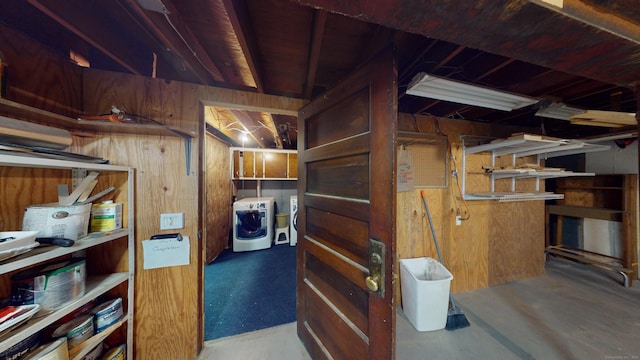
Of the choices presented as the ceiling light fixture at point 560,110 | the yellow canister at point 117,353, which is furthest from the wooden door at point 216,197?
the ceiling light fixture at point 560,110

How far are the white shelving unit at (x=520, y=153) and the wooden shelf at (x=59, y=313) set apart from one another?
3.20m

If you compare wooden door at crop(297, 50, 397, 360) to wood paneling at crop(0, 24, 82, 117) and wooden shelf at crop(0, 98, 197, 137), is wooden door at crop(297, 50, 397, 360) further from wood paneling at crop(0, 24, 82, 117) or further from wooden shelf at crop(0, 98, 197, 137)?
wood paneling at crop(0, 24, 82, 117)

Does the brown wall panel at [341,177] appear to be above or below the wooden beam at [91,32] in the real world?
below

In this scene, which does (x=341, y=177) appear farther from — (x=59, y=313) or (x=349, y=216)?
(x=59, y=313)

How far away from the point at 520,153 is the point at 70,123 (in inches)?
167

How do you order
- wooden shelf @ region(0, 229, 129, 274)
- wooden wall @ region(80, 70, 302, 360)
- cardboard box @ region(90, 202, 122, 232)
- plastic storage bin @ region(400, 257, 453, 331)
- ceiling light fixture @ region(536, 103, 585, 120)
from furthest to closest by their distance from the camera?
1. plastic storage bin @ region(400, 257, 453, 331)
2. ceiling light fixture @ region(536, 103, 585, 120)
3. wooden wall @ region(80, 70, 302, 360)
4. cardboard box @ region(90, 202, 122, 232)
5. wooden shelf @ region(0, 229, 129, 274)

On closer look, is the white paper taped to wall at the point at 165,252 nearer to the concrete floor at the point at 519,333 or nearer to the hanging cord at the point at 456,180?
the concrete floor at the point at 519,333

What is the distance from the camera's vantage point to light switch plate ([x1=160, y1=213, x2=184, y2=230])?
4.42 ft

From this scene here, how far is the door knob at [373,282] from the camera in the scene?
80 cm

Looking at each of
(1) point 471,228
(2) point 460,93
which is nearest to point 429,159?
(2) point 460,93

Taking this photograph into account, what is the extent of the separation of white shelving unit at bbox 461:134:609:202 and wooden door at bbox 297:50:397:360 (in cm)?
175

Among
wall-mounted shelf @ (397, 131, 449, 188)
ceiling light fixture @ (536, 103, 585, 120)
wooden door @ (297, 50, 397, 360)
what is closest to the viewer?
wooden door @ (297, 50, 397, 360)

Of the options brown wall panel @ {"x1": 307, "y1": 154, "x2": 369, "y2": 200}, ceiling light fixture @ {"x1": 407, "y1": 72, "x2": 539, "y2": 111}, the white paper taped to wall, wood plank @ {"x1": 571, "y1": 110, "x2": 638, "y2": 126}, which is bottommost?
the white paper taped to wall

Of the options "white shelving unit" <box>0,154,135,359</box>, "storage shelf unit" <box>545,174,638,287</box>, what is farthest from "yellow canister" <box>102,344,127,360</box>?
"storage shelf unit" <box>545,174,638,287</box>
